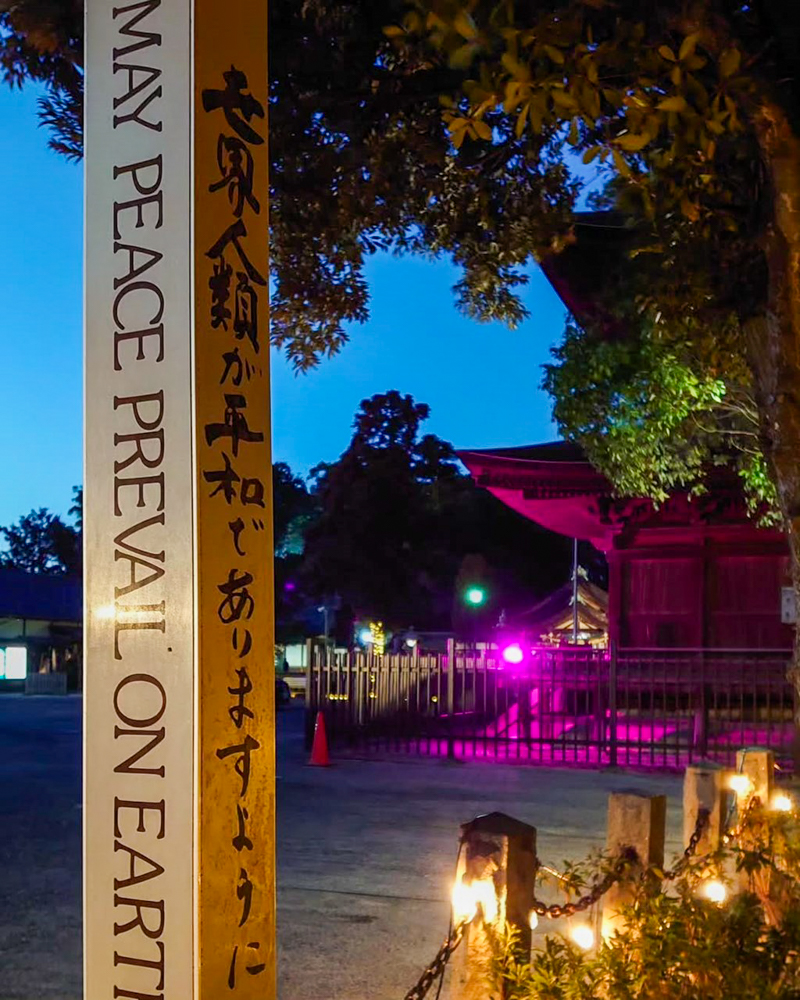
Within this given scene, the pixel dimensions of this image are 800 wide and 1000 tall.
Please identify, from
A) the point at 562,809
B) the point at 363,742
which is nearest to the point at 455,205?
the point at 562,809

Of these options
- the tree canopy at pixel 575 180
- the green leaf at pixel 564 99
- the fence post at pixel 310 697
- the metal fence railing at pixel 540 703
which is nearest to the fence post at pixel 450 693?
the metal fence railing at pixel 540 703

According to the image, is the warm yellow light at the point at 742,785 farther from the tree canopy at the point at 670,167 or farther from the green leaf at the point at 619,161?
the green leaf at the point at 619,161

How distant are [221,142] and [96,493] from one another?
0.94m

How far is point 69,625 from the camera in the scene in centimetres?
5216

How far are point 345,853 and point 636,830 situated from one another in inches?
205

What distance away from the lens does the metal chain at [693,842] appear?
4.46m

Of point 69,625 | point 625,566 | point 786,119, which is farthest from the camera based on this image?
point 69,625

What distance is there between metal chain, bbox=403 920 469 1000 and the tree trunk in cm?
309

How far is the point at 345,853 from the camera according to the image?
9.11m

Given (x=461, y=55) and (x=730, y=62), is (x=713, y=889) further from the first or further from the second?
(x=461, y=55)

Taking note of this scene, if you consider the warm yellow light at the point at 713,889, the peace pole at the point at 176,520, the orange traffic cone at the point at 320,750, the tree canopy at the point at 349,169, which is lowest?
the orange traffic cone at the point at 320,750

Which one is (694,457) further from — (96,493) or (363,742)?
(96,493)

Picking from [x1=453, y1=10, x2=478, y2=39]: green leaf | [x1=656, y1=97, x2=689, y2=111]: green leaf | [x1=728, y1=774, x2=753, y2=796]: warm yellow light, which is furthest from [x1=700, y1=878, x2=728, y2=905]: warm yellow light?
[x1=453, y1=10, x2=478, y2=39]: green leaf

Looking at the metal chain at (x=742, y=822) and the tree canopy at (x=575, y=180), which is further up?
the tree canopy at (x=575, y=180)
